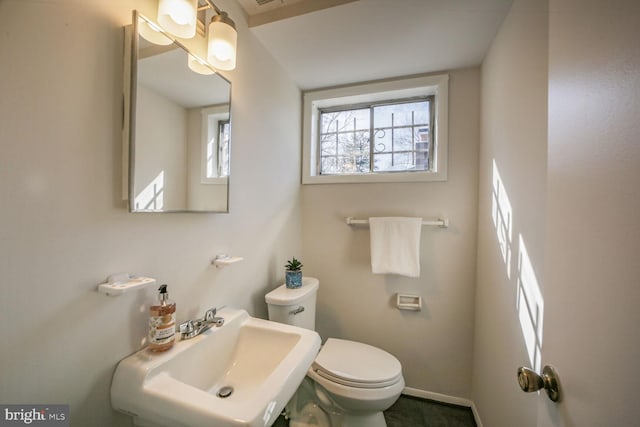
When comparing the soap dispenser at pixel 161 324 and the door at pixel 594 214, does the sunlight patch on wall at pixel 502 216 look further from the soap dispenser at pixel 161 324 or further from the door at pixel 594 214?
the soap dispenser at pixel 161 324

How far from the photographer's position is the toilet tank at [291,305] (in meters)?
1.33

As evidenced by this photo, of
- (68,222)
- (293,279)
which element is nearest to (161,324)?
(68,222)

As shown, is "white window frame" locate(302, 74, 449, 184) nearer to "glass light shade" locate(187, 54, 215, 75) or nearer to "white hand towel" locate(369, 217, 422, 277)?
"white hand towel" locate(369, 217, 422, 277)

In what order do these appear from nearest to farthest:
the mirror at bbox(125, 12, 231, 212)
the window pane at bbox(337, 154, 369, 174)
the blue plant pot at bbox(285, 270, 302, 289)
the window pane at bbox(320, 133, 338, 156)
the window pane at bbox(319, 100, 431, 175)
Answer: the mirror at bbox(125, 12, 231, 212) → the blue plant pot at bbox(285, 270, 302, 289) → the window pane at bbox(319, 100, 431, 175) → the window pane at bbox(337, 154, 369, 174) → the window pane at bbox(320, 133, 338, 156)

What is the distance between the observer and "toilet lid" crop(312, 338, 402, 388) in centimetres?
122

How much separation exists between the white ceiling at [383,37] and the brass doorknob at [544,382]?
57.5 inches

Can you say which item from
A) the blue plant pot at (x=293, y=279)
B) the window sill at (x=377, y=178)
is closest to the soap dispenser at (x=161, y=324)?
the blue plant pot at (x=293, y=279)

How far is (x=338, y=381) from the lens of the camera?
1.23 meters

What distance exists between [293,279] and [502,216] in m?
1.19

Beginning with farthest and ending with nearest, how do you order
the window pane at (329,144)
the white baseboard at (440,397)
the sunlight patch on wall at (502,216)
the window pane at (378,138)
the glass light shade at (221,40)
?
1. the window pane at (329,144)
2. the window pane at (378,138)
3. the white baseboard at (440,397)
4. the sunlight patch on wall at (502,216)
5. the glass light shade at (221,40)

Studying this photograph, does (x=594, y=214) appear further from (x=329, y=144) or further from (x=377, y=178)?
(x=329, y=144)

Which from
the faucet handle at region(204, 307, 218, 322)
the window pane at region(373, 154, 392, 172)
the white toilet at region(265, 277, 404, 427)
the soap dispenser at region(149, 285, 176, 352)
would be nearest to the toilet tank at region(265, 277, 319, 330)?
the white toilet at region(265, 277, 404, 427)

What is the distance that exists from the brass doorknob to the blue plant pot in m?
1.10

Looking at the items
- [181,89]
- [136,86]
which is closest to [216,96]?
[181,89]
